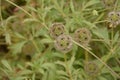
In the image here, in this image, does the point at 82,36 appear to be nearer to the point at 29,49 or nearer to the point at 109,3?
the point at 109,3

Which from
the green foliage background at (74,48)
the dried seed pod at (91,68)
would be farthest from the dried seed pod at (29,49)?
the dried seed pod at (91,68)

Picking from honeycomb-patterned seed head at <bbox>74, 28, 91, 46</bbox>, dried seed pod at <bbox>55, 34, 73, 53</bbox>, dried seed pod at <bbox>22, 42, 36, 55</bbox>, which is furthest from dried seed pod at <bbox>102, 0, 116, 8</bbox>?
dried seed pod at <bbox>22, 42, 36, 55</bbox>

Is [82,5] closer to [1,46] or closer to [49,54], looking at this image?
[49,54]

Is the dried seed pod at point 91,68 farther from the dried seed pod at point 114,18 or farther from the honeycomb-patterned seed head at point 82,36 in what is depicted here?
the dried seed pod at point 114,18

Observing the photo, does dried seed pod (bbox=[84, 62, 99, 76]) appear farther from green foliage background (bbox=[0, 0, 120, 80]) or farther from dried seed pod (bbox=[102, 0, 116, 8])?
dried seed pod (bbox=[102, 0, 116, 8])

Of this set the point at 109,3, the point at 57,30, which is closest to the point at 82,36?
the point at 57,30
